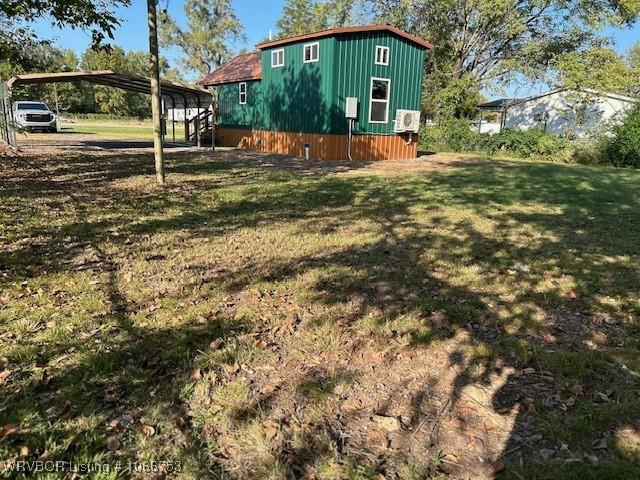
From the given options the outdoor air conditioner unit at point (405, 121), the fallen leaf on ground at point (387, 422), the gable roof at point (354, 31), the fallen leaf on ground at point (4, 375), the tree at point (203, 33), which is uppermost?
the tree at point (203, 33)

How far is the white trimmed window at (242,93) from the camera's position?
20.4 metres

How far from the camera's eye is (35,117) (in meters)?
25.4

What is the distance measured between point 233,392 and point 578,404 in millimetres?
1913

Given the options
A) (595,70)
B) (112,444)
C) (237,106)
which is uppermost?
(595,70)

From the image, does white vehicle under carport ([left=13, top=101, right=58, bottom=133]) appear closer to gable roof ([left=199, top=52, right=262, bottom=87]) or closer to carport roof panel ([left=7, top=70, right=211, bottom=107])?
gable roof ([left=199, top=52, right=262, bottom=87])

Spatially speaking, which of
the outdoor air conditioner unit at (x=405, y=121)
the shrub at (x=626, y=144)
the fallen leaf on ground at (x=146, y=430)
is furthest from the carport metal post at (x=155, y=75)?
the shrub at (x=626, y=144)

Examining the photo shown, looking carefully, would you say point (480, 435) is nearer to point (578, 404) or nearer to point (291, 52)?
point (578, 404)

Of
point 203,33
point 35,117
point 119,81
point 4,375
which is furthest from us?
point 203,33

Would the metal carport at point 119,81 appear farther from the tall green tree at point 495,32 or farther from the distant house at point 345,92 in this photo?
the tall green tree at point 495,32

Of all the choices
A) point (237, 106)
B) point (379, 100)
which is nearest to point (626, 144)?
point (379, 100)

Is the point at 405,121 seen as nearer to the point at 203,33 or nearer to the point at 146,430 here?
the point at 146,430

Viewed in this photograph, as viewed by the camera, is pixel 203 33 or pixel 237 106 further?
pixel 203 33

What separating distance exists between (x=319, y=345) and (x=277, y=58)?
1677 cm

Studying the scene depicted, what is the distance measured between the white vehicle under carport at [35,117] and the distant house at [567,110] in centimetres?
2643
